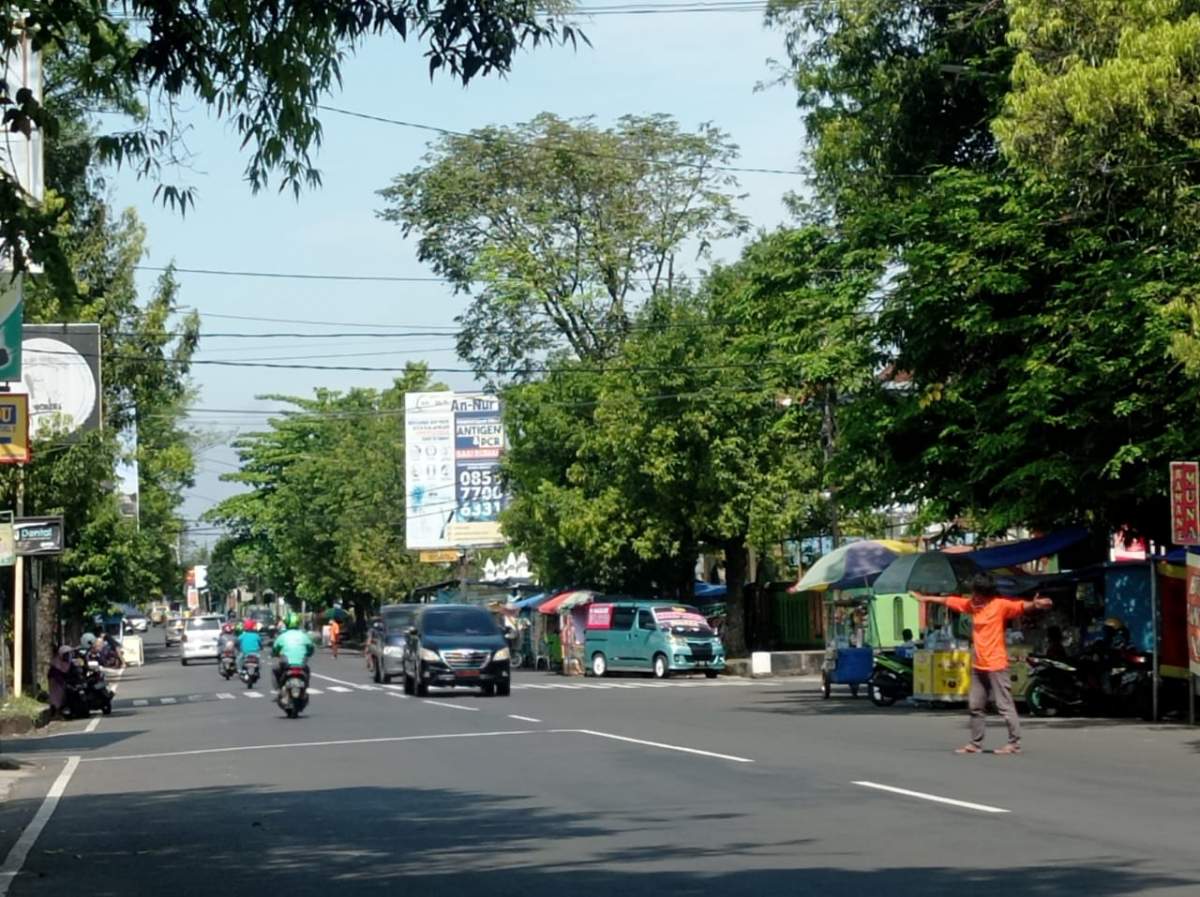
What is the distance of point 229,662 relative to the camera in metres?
57.8

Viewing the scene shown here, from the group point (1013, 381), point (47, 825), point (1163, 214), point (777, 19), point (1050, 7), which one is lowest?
point (47, 825)

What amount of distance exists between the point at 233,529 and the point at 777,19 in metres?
90.8

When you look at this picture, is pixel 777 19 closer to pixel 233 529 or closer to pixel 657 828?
pixel 657 828

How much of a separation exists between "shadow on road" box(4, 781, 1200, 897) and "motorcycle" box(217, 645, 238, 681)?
4187 centimetres

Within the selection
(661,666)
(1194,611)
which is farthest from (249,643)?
(1194,611)

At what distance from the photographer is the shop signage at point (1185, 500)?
77.1 ft

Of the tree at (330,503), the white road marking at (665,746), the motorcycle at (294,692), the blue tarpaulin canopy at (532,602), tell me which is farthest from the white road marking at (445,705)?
the tree at (330,503)

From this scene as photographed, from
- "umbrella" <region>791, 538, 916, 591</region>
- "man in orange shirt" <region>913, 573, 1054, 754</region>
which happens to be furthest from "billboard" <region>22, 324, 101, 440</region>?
"man in orange shirt" <region>913, 573, 1054, 754</region>

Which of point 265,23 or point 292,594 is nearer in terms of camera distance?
point 265,23

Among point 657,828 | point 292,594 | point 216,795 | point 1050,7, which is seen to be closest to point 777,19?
point 1050,7

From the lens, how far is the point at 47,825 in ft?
50.4

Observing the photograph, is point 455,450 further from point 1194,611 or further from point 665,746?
point 665,746

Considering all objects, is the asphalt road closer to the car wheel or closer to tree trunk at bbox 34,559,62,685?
tree trunk at bbox 34,559,62,685

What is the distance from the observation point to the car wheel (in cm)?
5101
